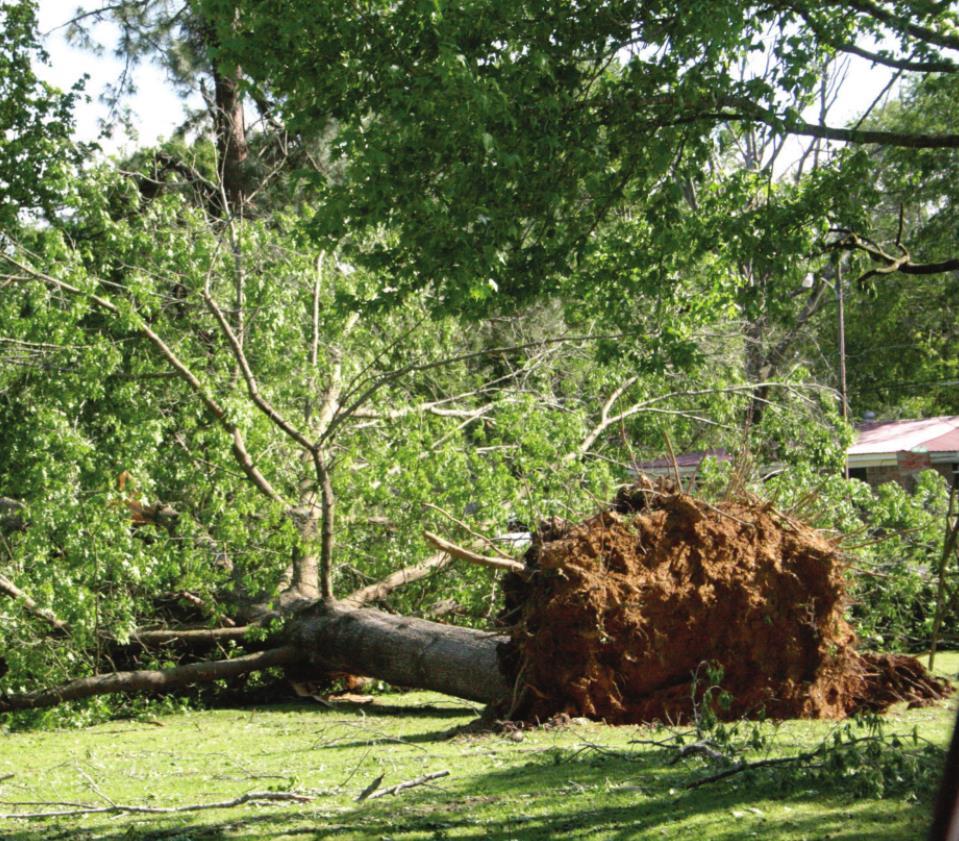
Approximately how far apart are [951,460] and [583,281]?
15922mm

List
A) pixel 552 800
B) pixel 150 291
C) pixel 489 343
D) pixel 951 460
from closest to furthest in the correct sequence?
pixel 552 800, pixel 150 291, pixel 489 343, pixel 951 460

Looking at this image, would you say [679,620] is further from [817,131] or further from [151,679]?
[151,679]

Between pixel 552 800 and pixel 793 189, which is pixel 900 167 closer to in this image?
pixel 793 189

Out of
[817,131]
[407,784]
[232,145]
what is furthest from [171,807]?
[232,145]

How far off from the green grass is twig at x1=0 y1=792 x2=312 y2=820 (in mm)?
40

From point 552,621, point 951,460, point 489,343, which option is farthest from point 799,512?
point 951,460

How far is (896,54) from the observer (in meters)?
6.86

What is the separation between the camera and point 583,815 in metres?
4.64

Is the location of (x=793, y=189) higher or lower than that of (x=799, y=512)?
higher

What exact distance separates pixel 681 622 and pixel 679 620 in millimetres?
19

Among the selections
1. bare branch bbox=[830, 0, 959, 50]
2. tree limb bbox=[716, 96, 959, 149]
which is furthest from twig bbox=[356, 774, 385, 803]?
bare branch bbox=[830, 0, 959, 50]

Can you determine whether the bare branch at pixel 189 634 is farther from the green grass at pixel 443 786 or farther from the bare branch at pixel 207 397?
the green grass at pixel 443 786

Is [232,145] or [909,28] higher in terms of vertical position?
[232,145]

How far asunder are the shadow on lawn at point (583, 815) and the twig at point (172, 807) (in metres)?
0.10
